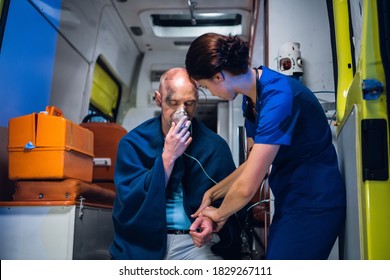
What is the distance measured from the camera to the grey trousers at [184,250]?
207cm

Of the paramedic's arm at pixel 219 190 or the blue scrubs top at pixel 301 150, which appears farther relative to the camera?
the paramedic's arm at pixel 219 190

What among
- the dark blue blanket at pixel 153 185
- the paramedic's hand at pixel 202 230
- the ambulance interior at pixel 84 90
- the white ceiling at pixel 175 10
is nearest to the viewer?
the paramedic's hand at pixel 202 230

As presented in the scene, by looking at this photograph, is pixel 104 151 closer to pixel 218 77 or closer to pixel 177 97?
pixel 177 97

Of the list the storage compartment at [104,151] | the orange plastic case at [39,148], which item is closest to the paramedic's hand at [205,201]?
the orange plastic case at [39,148]

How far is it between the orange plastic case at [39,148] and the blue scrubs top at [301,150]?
1403mm

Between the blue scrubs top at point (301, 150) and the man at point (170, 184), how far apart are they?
0.44 m

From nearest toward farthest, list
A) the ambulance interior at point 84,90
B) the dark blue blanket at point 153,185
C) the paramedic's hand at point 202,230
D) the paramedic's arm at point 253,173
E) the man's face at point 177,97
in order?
the paramedic's arm at point 253,173, the paramedic's hand at point 202,230, the dark blue blanket at point 153,185, the man's face at point 177,97, the ambulance interior at point 84,90

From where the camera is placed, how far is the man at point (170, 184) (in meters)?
2.01

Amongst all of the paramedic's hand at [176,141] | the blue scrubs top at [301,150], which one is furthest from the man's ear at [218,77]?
the paramedic's hand at [176,141]

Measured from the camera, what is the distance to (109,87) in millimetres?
5309

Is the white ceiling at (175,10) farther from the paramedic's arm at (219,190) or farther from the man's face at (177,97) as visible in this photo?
the paramedic's arm at (219,190)

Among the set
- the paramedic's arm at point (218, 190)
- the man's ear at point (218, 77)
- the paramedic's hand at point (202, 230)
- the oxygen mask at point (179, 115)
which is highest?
the man's ear at point (218, 77)

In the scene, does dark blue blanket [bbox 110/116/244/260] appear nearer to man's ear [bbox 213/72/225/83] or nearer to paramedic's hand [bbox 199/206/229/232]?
paramedic's hand [bbox 199/206/229/232]

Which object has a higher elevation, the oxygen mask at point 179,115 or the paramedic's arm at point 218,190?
the oxygen mask at point 179,115
